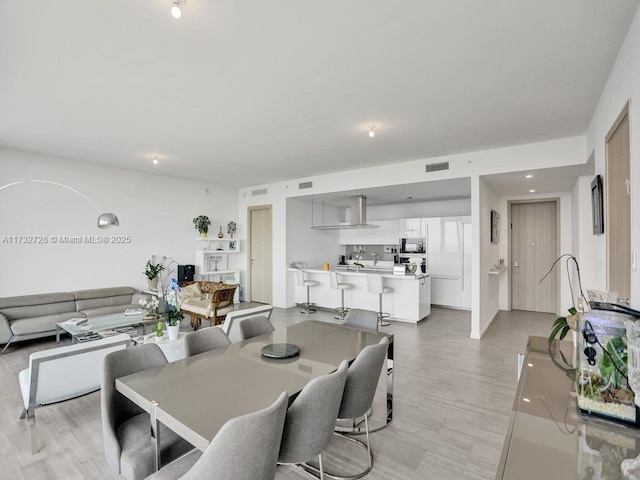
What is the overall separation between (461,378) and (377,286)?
2520 mm

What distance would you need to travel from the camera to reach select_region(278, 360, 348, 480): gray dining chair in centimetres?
154

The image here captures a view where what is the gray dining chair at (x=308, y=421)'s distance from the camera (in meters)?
1.54

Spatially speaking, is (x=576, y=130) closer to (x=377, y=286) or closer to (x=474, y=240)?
(x=474, y=240)

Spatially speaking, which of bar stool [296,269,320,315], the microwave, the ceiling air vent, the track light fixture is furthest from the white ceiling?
the microwave

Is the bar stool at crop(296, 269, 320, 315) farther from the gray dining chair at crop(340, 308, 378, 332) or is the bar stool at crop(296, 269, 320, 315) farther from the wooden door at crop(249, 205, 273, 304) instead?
the gray dining chair at crop(340, 308, 378, 332)

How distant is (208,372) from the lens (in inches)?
73.2

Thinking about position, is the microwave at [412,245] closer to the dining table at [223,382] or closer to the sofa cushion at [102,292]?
the dining table at [223,382]

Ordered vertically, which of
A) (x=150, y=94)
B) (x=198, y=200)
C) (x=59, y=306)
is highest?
(x=150, y=94)

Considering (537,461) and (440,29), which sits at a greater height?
(440,29)

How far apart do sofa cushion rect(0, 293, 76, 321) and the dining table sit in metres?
4.44

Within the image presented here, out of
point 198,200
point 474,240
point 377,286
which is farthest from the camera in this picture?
point 198,200

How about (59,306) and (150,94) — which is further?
(59,306)

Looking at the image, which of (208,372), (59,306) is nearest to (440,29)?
(208,372)

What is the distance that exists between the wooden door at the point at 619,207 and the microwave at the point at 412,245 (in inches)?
198
